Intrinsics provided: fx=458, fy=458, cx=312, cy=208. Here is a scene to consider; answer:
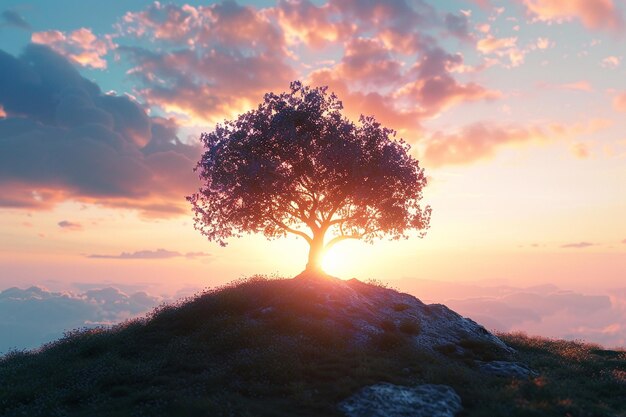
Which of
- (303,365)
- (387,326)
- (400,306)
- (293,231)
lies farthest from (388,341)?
(293,231)

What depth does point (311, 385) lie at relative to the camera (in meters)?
19.3

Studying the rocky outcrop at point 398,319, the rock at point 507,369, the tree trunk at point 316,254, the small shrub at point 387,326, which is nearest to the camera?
the rock at point 507,369

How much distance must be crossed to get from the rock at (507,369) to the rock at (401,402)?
6.51 metres

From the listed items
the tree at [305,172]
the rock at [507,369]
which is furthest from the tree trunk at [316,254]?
the rock at [507,369]

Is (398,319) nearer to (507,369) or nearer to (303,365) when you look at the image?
(507,369)

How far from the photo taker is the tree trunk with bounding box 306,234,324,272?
37469mm

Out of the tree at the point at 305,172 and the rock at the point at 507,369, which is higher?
the tree at the point at 305,172

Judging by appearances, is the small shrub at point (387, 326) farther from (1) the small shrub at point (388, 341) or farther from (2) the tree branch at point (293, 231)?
(2) the tree branch at point (293, 231)

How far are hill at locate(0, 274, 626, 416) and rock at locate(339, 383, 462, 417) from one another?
0.06 m

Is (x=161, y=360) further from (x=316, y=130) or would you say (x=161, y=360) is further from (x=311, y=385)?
(x=316, y=130)

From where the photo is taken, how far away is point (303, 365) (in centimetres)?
2109

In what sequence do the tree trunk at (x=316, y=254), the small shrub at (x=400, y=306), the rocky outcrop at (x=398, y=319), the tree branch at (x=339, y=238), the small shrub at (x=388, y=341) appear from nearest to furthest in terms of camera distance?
the small shrub at (x=388, y=341) < the rocky outcrop at (x=398, y=319) < the small shrub at (x=400, y=306) < the tree trunk at (x=316, y=254) < the tree branch at (x=339, y=238)

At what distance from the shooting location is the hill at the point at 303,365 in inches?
683

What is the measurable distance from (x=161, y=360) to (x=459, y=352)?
686 inches
